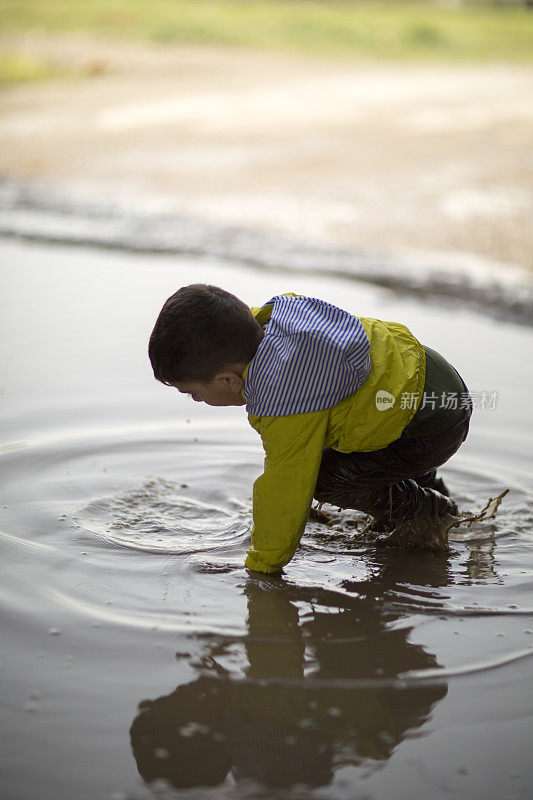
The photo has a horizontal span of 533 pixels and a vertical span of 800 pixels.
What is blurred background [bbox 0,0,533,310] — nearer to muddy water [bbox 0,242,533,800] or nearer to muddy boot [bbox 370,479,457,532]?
muddy water [bbox 0,242,533,800]

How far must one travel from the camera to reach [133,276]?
225 inches

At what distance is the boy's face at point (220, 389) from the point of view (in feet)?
7.53

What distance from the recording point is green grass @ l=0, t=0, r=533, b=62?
1644 cm

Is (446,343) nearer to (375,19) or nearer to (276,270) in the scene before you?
(276,270)

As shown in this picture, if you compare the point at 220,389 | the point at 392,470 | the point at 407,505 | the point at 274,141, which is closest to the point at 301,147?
the point at 274,141

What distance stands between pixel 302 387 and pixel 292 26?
17203mm

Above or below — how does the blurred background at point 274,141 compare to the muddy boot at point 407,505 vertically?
above

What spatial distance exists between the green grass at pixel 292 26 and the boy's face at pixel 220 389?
49.1 ft

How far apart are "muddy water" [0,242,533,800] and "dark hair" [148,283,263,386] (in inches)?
23.6

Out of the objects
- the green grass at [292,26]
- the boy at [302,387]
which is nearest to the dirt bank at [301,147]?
the green grass at [292,26]

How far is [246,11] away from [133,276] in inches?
599

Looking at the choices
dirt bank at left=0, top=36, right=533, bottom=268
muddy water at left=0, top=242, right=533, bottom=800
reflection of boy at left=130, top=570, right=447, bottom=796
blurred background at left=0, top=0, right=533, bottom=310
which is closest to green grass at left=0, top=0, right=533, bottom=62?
blurred background at left=0, top=0, right=533, bottom=310

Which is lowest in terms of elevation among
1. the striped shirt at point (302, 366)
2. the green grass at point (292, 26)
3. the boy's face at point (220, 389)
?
the boy's face at point (220, 389)

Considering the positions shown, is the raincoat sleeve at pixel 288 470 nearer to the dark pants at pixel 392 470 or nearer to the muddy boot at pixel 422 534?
the dark pants at pixel 392 470
